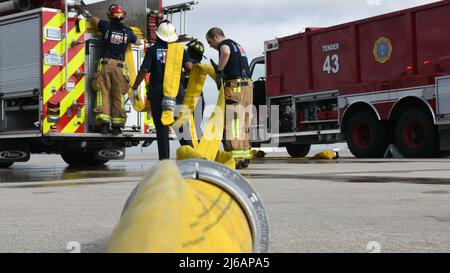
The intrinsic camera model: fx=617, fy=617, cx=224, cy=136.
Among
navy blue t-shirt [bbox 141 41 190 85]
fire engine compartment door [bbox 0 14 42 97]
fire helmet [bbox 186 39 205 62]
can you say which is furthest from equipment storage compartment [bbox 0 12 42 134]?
fire helmet [bbox 186 39 205 62]

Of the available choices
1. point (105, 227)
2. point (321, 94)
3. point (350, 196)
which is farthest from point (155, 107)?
point (321, 94)

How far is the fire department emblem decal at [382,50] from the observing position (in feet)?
40.8

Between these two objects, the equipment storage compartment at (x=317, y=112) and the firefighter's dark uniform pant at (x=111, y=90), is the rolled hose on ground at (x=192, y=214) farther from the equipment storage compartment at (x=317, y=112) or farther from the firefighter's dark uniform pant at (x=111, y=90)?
the equipment storage compartment at (x=317, y=112)

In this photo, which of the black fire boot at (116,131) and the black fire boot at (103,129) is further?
the black fire boot at (116,131)

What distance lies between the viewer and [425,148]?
36.6ft

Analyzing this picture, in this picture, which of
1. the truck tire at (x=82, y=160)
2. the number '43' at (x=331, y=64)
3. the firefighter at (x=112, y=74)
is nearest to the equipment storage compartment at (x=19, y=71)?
the firefighter at (x=112, y=74)

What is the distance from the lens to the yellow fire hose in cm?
85

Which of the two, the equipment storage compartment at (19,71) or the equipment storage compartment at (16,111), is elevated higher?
the equipment storage compartment at (19,71)

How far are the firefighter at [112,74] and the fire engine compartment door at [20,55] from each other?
73cm

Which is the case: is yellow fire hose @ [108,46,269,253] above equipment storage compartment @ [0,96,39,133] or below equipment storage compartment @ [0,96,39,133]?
below

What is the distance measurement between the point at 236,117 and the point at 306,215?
434 cm

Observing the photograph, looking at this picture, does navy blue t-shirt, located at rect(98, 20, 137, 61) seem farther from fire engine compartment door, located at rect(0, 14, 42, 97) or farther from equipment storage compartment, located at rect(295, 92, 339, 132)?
equipment storage compartment, located at rect(295, 92, 339, 132)

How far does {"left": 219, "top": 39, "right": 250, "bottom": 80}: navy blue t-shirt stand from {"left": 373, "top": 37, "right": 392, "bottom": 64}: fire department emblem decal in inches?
219

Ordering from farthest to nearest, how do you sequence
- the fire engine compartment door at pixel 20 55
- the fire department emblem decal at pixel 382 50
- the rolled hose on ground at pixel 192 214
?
the fire department emblem decal at pixel 382 50 < the fire engine compartment door at pixel 20 55 < the rolled hose on ground at pixel 192 214
